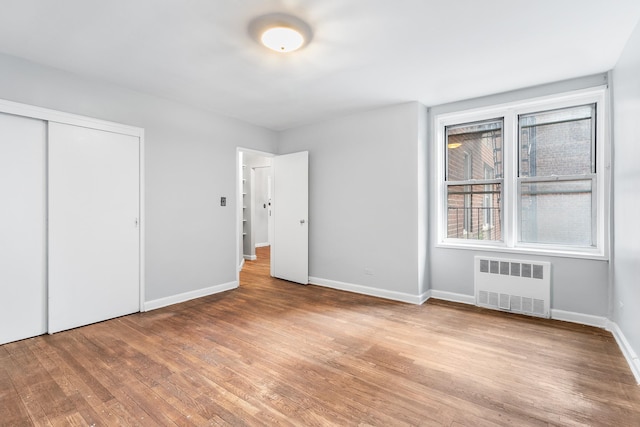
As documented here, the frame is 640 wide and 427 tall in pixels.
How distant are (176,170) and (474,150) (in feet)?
12.8

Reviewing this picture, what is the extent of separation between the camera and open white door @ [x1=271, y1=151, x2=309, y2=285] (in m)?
5.00

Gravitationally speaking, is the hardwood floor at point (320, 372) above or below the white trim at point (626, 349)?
below

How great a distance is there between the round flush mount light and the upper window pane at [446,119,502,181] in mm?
2625

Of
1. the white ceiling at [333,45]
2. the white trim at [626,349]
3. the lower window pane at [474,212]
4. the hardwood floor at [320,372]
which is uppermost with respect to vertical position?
the white ceiling at [333,45]

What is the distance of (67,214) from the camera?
3119 mm

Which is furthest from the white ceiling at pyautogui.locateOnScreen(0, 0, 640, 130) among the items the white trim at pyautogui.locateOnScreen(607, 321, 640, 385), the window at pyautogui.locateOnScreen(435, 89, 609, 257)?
the white trim at pyautogui.locateOnScreen(607, 321, 640, 385)

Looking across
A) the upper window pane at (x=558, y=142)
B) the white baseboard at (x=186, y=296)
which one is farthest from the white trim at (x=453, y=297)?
the white baseboard at (x=186, y=296)

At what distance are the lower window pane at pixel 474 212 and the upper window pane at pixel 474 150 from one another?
0.17 metres

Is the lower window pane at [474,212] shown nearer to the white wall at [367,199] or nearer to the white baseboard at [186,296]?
the white wall at [367,199]

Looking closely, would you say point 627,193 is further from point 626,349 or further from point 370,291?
point 370,291

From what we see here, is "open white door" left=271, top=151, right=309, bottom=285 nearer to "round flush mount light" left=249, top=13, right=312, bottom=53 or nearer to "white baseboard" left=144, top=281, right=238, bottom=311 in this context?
"white baseboard" left=144, top=281, right=238, bottom=311

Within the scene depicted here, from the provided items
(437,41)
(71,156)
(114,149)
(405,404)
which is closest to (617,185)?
(437,41)

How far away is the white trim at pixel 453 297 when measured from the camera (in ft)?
12.9

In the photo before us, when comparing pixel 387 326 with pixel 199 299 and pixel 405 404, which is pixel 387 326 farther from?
pixel 199 299
